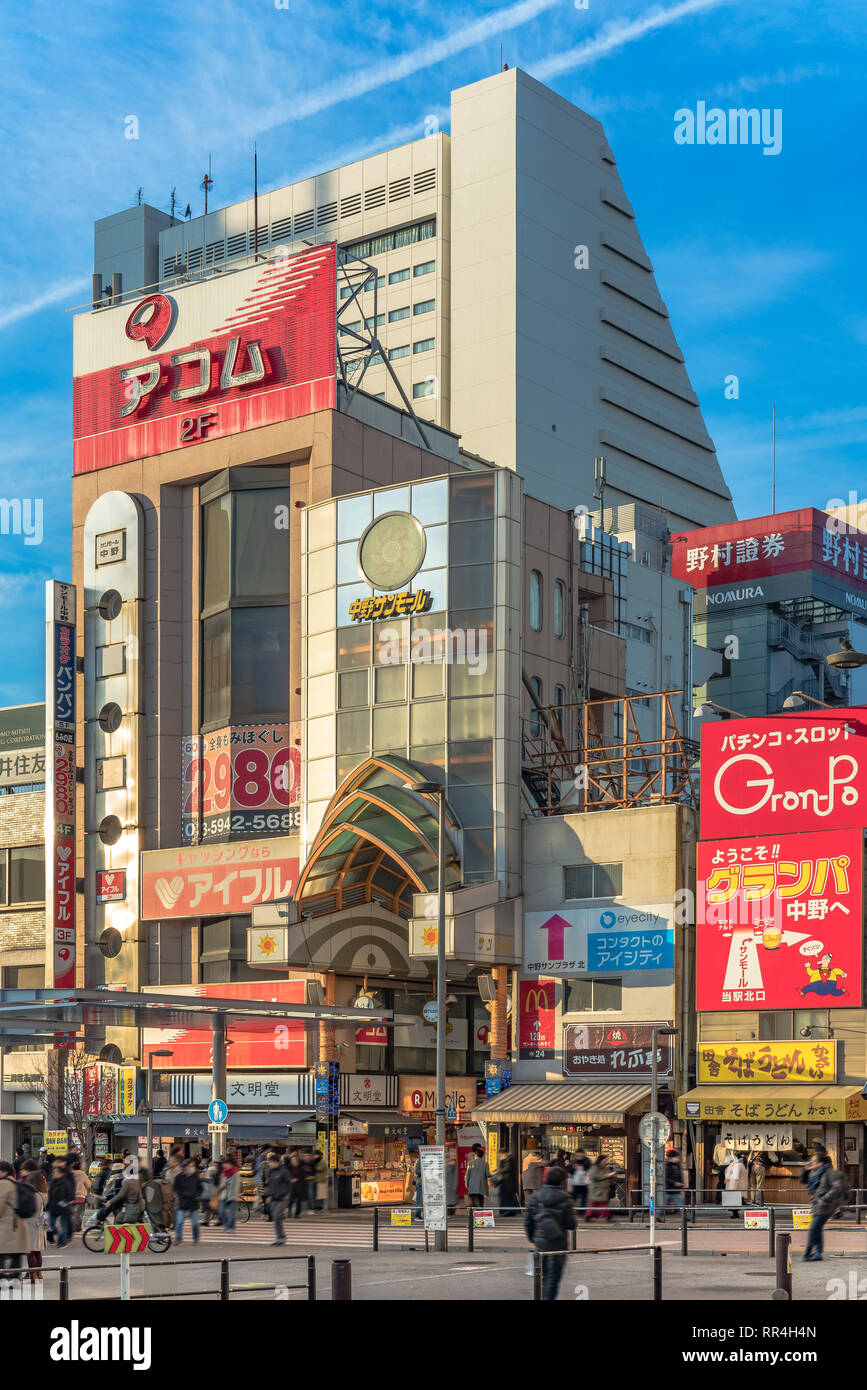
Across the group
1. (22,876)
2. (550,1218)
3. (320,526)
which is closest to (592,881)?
(320,526)

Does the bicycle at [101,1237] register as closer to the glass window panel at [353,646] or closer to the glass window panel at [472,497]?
the glass window panel at [353,646]

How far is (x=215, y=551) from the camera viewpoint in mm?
65125

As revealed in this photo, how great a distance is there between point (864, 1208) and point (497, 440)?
70861 mm

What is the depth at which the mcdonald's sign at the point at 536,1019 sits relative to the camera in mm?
50719

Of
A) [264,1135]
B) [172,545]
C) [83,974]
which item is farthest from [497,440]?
[264,1135]

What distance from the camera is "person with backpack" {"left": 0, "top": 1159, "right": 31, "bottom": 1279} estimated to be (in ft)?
71.5

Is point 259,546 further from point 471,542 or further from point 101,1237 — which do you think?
point 101,1237

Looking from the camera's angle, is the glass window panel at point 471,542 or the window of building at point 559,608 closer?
the glass window panel at point 471,542

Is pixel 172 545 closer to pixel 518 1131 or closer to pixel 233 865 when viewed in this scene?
pixel 233 865

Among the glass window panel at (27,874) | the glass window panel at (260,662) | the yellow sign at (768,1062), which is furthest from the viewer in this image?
the glass window panel at (27,874)

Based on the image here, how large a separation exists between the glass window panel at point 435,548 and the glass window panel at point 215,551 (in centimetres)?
1172

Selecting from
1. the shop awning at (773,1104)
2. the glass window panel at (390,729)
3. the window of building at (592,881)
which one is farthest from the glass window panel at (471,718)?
the shop awning at (773,1104)

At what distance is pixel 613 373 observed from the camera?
11844cm

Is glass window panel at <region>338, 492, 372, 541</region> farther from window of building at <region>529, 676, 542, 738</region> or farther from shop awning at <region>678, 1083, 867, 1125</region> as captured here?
shop awning at <region>678, 1083, 867, 1125</region>
